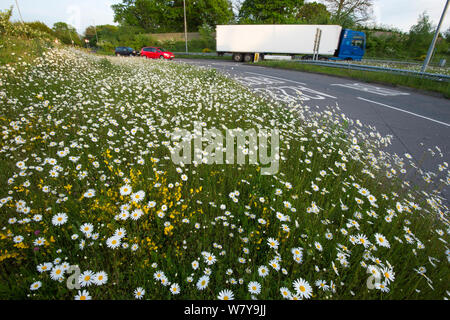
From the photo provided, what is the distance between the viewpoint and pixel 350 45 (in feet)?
84.9

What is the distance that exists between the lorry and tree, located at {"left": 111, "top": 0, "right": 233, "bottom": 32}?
28.3m

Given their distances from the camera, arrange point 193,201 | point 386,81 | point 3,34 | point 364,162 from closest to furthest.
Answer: point 193,201, point 364,162, point 3,34, point 386,81

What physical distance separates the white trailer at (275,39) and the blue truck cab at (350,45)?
58cm

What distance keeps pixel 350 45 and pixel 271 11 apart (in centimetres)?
2453

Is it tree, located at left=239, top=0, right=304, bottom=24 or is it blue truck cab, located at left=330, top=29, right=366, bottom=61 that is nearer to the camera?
blue truck cab, located at left=330, top=29, right=366, bottom=61

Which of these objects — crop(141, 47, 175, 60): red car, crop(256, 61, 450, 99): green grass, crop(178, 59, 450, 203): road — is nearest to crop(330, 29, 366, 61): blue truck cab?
crop(256, 61, 450, 99): green grass

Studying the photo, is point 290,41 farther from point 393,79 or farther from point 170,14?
point 170,14

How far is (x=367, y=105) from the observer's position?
27.3ft

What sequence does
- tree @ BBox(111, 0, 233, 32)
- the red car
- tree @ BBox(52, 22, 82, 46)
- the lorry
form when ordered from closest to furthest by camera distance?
the lorry, the red car, tree @ BBox(52, 22, 82, 46), tree @ BBox(111, 0, 233, 32)

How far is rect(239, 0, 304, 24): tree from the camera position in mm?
42250

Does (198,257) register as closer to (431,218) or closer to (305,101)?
(431,218)

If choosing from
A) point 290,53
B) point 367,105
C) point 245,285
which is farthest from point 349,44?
point 245,285

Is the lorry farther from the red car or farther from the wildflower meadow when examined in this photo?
the wildflower meadow
